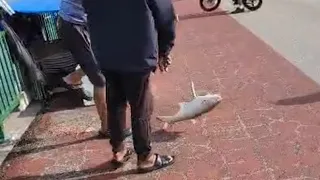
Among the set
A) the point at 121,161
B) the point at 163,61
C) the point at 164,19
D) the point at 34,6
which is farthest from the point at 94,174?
the point at 34,6

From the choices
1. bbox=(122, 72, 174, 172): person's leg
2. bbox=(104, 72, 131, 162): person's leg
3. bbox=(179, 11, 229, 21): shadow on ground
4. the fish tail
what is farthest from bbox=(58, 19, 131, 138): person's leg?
bbox=(179, 11, 229, 21): shadow on ground

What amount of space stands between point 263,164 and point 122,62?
4.66 ft

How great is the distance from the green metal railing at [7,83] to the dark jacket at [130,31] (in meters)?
1.72

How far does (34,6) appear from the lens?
5258mm

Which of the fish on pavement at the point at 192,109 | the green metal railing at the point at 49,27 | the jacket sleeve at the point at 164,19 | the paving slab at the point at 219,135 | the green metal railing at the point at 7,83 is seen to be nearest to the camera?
the jacket sleeve at the point at 164,19

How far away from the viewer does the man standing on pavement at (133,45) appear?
3.26 metres

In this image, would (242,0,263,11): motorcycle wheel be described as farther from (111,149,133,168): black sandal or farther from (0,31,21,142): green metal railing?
(111,149,133,168): black sandal

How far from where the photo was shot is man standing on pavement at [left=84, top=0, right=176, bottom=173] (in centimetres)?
326

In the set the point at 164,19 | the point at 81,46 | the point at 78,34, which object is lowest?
the point at 81,46

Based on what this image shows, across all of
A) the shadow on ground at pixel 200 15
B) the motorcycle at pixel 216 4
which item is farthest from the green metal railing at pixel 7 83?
the motorcycle at pixel 216 4

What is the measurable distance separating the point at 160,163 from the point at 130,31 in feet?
3.90

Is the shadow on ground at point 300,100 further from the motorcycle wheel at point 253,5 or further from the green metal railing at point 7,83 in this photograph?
the motorcycle wheel at point 253,5

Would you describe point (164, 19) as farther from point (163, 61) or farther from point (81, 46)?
point (81, 46)

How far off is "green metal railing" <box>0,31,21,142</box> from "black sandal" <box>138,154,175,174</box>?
5.27ft
